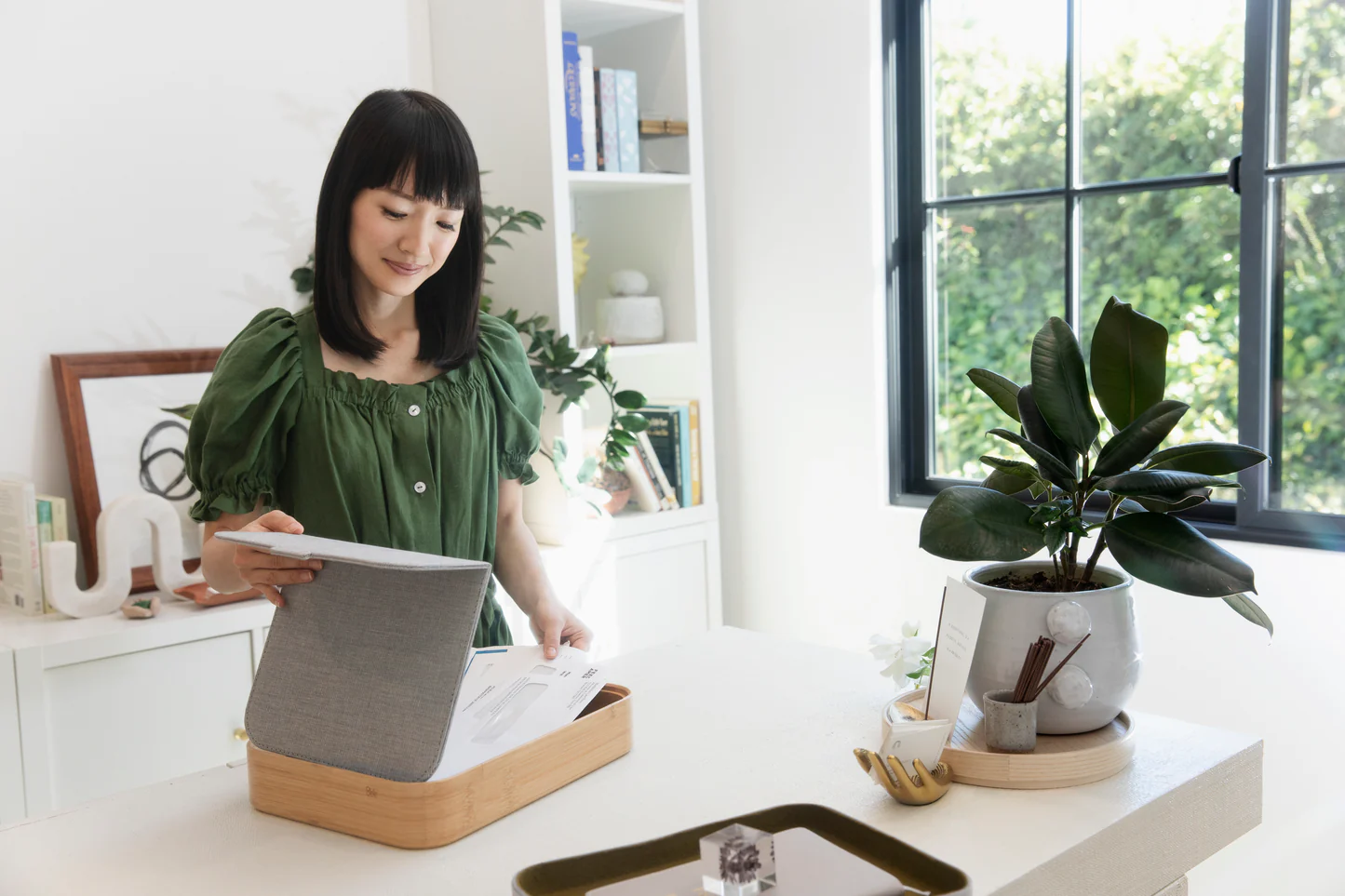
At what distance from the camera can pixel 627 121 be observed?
276 cm

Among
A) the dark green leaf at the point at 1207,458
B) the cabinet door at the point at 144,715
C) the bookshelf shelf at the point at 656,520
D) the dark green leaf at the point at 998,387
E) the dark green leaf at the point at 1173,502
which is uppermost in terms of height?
the dark green leaf at the point at 998,387

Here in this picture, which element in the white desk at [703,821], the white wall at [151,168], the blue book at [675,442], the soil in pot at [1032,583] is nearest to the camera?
the white desk at [703,821]

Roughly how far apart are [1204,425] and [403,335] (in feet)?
5.76

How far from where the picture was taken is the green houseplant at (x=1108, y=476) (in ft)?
3.70

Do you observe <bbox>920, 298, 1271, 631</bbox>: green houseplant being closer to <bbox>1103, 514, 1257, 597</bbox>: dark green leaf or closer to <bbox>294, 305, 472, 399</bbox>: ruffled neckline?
<bbox>1103, 514, 1257, 597</bbox>: dark green leaf

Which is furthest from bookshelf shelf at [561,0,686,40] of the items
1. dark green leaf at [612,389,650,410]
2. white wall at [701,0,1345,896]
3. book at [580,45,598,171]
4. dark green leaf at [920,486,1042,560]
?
dark green leaf at [920,486,1042,560]

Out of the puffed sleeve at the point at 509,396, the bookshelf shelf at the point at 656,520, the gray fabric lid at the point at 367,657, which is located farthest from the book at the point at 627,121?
the gray fabric lid at the point at 367,657

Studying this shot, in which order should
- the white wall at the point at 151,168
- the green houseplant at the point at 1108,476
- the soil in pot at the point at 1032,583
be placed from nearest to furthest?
the green houseplant at the point at 1108,476 → the soil in pot at the point at 1032,583 → the white wall at the point at 151,168

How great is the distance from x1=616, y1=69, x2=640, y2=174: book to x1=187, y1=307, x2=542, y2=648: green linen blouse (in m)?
1.23

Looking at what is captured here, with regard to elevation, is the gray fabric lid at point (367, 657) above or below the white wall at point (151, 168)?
below

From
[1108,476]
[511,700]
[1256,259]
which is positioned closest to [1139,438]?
[1108,476]

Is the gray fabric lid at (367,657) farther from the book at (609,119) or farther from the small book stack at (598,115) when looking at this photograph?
the book at (609,119)

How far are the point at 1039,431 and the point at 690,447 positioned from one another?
1.74 meters

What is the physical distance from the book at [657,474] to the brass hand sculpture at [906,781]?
1.72m
